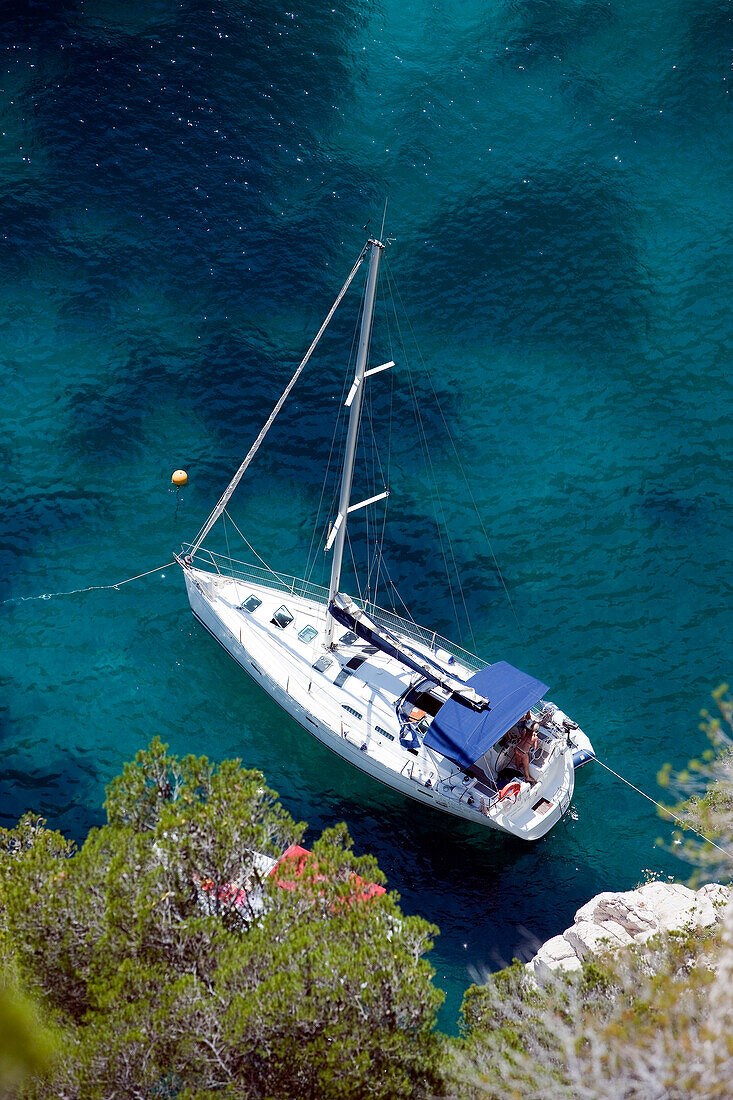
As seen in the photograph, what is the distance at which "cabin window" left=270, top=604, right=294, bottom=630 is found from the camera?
43.2m

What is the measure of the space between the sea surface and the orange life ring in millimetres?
2458

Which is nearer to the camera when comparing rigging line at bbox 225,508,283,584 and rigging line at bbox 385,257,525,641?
rigging line at bbox 225,508,283,584

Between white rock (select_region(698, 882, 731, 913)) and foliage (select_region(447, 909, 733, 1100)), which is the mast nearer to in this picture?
white rock (select_region(698, 882, 731, 913))

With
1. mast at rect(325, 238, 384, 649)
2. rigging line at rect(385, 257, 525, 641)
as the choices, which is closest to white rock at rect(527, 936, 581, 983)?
rigging line at rect(385, 257, 525, 641)

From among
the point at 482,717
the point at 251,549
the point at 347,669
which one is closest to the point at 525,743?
the point at 482,717

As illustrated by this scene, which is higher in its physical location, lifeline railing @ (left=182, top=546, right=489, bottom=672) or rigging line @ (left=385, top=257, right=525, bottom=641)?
rigging line @ (left=385, top=257, right=525, bottom=641)

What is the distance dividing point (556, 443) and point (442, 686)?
1612cm

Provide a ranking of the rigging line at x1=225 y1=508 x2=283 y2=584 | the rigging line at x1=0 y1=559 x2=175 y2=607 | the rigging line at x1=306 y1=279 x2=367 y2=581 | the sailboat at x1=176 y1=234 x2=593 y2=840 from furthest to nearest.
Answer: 1. the rigging line at x1=306 y1=279 x2=367 y2=581
2. the rigging line at x1=225 y1=508 x2=283 y2=584
3. the rigging line at x1=0 y1=559 x2=175 y2=607
4. the sailboat at x1=176 y1=234 x2=593 y2=840

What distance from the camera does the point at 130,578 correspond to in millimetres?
45969

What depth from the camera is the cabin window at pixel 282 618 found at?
43156 mm

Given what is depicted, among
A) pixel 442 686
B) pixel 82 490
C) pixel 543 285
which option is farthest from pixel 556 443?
pixel 82 490

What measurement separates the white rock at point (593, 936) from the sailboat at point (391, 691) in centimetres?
443

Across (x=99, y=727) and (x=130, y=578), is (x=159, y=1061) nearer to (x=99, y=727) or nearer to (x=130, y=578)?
(x=99, y=727)

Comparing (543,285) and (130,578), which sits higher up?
(543,285)
